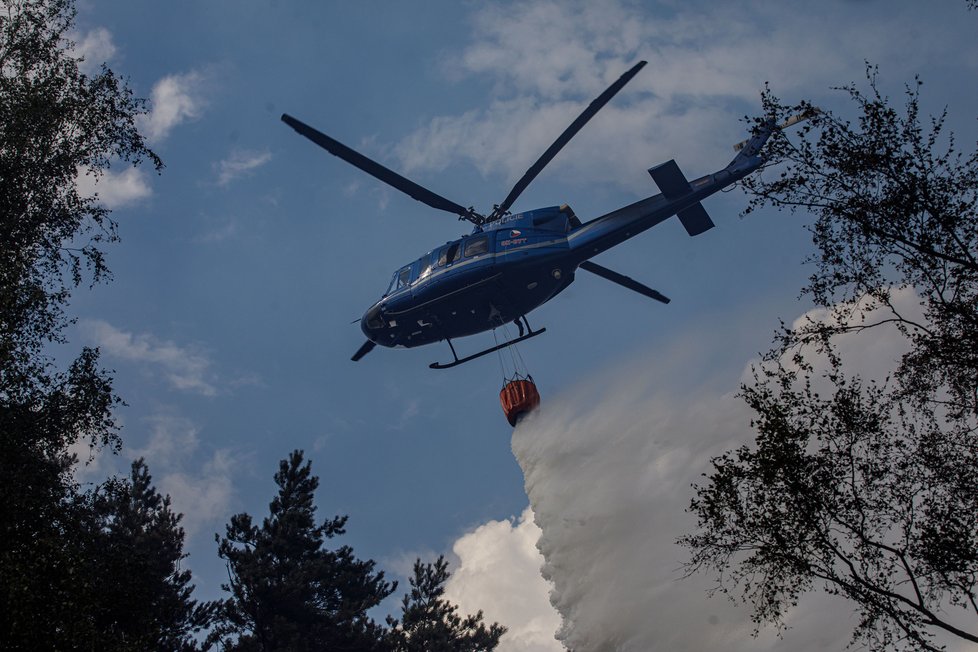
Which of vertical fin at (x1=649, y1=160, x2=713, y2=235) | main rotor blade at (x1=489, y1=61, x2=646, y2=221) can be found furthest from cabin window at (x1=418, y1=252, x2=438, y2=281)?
vertical fin at (x1=649, y1=160, x2=713, y2=235)

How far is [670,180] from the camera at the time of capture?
29.8 m

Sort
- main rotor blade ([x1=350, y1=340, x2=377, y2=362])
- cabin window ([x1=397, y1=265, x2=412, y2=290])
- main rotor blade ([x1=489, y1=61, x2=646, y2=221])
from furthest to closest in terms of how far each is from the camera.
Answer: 1. main rotor blade ([x1=350, y1=340, x2=377, y2=362])
2. cabin window ([x1=397, y1=265, x2=412, y2=290])
3. main rotor blade ([x1=489, y1=61, x2=646, y2=221])

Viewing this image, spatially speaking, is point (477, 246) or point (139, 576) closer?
point (139, 576)

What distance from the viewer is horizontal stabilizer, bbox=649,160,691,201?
96.9 ft

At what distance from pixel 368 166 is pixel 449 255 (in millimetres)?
4225

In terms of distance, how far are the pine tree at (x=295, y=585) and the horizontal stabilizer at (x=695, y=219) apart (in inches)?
753

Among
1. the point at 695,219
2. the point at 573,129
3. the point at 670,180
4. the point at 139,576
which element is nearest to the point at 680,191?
the point at 670,180

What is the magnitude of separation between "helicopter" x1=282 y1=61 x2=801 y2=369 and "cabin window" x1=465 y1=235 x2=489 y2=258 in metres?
0.04

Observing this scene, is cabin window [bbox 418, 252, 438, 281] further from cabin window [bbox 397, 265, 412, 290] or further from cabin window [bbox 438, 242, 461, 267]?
cabin window [bbox 397, 265, 412, 290]

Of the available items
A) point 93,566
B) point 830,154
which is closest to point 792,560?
point 830,154

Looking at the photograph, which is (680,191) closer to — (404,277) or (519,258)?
(519,258)

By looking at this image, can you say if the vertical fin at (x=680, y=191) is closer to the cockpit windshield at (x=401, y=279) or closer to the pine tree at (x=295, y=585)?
the cockpit windshield at (x=401, y=279)

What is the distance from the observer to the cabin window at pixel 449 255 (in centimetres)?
3079

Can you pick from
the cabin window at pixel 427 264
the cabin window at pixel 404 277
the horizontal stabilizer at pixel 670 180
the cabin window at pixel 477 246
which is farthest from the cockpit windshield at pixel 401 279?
the horizontal stabilizer at pixel 670 180
